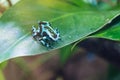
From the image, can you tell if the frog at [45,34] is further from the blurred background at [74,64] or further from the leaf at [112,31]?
the blurred background at [74,64]

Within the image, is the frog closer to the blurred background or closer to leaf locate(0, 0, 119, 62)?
leaf locate(0, 0, 119, 62)

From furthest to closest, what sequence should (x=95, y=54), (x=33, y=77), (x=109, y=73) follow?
(x=33, y=77)
(x=95, y=54)
(x=109, y=73)

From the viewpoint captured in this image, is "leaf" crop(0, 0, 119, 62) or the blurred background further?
the blurred background

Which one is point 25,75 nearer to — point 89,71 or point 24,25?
point 89,71

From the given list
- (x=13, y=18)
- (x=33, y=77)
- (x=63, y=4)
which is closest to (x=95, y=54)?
(x=33, y=77)

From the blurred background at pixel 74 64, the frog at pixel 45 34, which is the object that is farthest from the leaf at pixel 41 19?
the blurred background at pixel 74 64

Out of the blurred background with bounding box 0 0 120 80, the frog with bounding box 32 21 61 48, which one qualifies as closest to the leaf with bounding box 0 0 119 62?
the frog with bounding box 32 21 61 48
